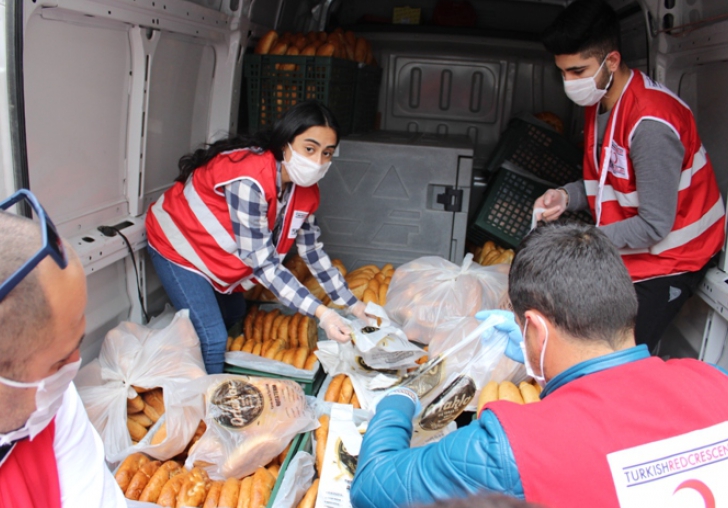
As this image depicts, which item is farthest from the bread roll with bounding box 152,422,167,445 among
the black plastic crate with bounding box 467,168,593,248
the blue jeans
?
the black plastic crate with bounding box 467,168,593,248

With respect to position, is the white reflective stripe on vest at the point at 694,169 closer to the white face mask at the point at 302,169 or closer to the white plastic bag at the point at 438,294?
the white plastic bag at the point at 438,294

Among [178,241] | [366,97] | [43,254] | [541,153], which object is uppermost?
[366,97]

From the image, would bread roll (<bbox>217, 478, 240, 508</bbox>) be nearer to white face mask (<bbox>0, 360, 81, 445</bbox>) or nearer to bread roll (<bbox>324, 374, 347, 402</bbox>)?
bread roll (<bbox>324, 374, 347, 402</bbox>)

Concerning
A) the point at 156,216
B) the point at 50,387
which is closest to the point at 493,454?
the point at 50,387

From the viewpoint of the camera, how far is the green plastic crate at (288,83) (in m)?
3.45

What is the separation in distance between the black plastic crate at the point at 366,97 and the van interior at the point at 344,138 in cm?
17

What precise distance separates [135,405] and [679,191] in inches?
90.9

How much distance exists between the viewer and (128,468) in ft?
6.88

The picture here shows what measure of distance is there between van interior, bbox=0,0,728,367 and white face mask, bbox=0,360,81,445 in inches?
37.8

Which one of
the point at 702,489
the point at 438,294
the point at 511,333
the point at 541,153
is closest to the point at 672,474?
the point at 702,489

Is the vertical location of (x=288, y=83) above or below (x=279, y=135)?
above

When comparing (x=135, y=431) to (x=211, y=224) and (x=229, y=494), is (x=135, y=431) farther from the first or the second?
(x=211, y=224)

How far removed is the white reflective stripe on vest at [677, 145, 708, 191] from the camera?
2.43m

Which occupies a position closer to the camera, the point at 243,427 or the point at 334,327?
the point at 243,427
